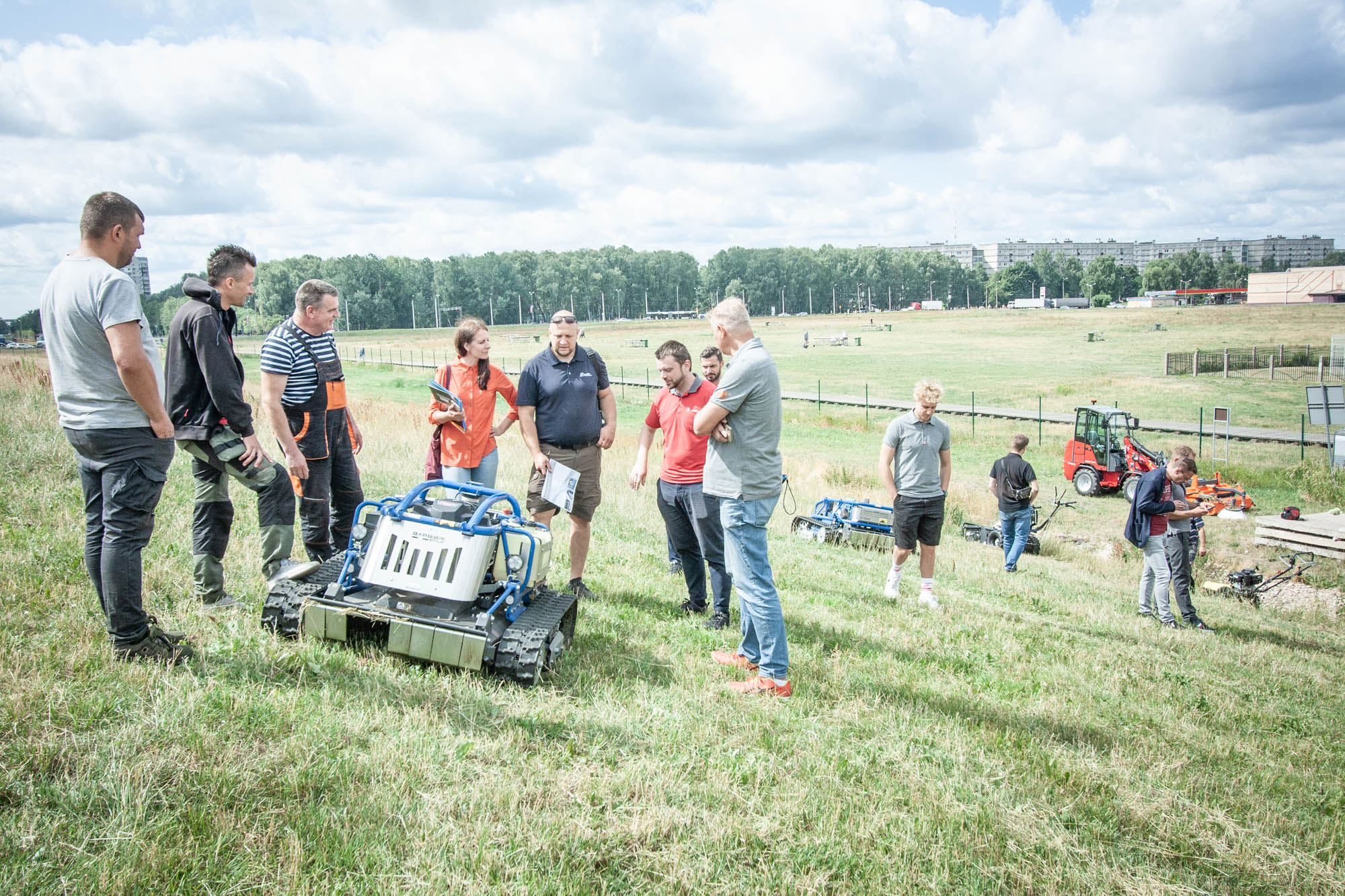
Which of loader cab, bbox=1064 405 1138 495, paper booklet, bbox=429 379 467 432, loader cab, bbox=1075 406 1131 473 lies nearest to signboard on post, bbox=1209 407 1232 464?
loader cab, bbox=1075 406 1131 473

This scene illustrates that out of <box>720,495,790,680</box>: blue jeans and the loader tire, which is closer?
<box>720,495,790,680</box>: blue jeans

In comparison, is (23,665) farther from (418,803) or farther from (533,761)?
(533,761)

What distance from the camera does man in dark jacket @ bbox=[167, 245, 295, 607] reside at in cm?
471

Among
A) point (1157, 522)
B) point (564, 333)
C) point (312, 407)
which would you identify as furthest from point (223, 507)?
point (1157, 522)

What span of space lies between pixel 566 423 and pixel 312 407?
1.80 m

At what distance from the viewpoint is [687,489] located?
6.38 m

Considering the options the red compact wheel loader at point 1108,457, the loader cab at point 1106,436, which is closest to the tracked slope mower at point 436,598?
the red compact wheel loader at point 1108,457

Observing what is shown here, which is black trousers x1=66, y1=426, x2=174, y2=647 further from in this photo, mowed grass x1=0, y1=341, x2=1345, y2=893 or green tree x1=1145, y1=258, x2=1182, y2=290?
green tree x1=1145, y1=258, x2=1182, y2=290

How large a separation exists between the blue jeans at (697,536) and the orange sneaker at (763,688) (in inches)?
52.3

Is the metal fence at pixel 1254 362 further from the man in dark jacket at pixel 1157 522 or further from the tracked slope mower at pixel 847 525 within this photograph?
the man in dark jacket at pixel 1157 522

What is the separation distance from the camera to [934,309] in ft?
487

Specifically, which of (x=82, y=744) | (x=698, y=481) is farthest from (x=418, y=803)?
(x=698, y=481)

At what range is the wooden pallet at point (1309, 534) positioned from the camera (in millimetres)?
13797

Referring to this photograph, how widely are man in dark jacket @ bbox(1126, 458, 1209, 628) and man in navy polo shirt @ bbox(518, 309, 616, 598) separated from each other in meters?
6.03
